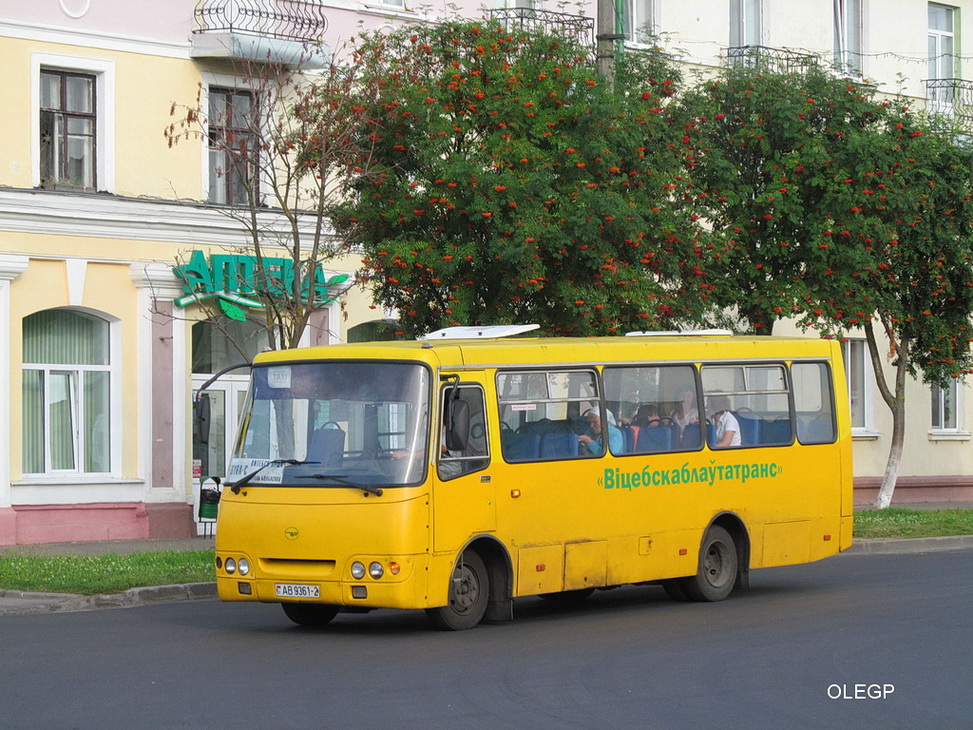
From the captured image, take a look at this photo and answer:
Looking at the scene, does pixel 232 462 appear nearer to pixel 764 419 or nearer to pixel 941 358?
pixel 764 419

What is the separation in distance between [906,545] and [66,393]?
12.3 m

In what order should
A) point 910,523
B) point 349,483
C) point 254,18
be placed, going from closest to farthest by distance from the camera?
point 349,483 → point 254,18 → point 910,523

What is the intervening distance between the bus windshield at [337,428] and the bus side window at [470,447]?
200 mm

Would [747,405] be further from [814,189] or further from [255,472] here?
[814,189]

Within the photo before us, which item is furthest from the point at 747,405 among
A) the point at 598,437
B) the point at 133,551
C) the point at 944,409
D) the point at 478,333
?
the point at 944,409

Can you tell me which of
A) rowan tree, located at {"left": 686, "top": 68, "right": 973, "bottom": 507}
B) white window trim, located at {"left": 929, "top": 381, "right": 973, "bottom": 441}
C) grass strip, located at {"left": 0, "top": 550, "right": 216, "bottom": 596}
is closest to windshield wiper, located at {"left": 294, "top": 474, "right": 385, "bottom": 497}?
grass strip, located at {"left": 0, "top": 550, "right": 216, "bottom": 596}

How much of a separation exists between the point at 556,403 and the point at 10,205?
1151 cm

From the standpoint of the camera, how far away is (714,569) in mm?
17078

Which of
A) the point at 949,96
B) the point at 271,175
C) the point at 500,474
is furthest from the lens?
the point at 949,96

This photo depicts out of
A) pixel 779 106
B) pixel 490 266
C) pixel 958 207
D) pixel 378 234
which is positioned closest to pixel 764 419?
pixel 490 266

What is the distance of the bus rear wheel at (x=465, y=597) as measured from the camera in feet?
46.3

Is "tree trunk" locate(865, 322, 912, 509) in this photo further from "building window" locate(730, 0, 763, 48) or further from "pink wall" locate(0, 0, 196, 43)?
"pink wall" locate(0, 0, 196, 43)

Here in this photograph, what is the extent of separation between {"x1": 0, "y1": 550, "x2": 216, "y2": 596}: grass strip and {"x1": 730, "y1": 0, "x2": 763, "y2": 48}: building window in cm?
1643

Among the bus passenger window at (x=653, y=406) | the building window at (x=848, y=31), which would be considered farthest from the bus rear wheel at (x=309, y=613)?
the building window at (x=848, y=31)
